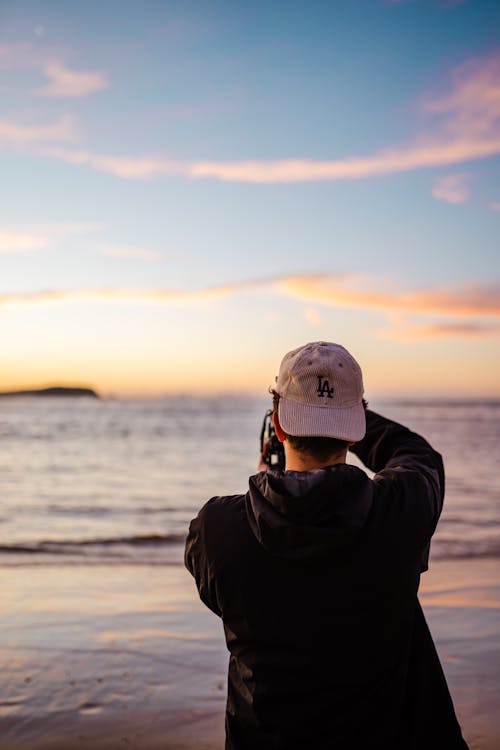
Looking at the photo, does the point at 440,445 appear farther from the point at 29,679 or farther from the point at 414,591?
the point at 414,591

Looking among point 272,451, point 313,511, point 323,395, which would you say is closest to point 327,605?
point 313,511

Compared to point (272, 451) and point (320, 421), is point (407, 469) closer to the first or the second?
point (320, 421)

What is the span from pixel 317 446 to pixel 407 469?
0.81 ft

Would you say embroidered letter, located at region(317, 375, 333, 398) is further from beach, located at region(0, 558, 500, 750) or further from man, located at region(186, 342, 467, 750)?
beach, located at region(0, 558, 500, 750)

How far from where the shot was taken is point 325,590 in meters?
1.71

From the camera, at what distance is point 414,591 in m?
1.80

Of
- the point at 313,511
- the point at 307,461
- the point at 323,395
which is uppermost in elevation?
the point at 323,395

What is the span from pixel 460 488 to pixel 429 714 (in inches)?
615

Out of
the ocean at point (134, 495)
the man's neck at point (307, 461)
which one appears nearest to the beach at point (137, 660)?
the ocean at point (134, 495)

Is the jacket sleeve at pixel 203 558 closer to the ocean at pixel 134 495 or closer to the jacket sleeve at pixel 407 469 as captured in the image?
the jacket sleeve at pixel 407 469

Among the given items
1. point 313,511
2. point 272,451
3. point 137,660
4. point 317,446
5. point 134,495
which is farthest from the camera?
point 134,495

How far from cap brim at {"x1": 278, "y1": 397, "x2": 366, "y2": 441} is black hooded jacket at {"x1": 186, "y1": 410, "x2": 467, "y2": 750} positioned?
117 mm

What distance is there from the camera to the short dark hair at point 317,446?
180 centimetres

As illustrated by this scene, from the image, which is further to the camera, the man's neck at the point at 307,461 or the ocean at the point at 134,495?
the ocean at the point at 134,495
